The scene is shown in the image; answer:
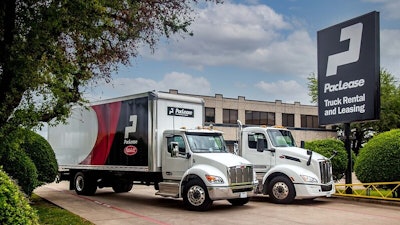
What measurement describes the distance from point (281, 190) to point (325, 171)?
68.7 inches

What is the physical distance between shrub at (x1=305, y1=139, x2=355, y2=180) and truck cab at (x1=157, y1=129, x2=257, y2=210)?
233 inches

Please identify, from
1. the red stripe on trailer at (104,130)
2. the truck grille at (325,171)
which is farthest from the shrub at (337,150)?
the red stripe on trailer at (104,130)

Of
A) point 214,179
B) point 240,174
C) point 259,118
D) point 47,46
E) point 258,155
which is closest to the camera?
point 47,46

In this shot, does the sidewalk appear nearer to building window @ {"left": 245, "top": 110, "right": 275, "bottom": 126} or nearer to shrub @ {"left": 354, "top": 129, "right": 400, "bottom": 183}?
shrub @ {"left": 354, "top": 129, "right": 400, "bottom": 183}

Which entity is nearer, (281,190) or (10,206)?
(10,206)

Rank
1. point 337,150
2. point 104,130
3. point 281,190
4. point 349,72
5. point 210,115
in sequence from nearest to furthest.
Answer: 1. point 281,190
2. point 104,130
3. point 349,72
4. point 337,150
5. point 210,115

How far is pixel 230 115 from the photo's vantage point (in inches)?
2169

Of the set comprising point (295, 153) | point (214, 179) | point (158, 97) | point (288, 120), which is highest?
point (288, 120)

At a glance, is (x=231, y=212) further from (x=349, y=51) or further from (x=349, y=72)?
(x=349, y=51)

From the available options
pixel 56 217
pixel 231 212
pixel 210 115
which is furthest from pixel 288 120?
pixel 56 217

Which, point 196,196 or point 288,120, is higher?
point 288,120

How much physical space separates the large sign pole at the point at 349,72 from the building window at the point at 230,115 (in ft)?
117

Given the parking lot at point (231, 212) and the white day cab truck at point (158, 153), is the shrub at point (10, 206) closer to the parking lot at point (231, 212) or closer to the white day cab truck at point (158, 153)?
the parking lot at point (231, 212)

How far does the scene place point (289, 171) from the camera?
1532 cm
